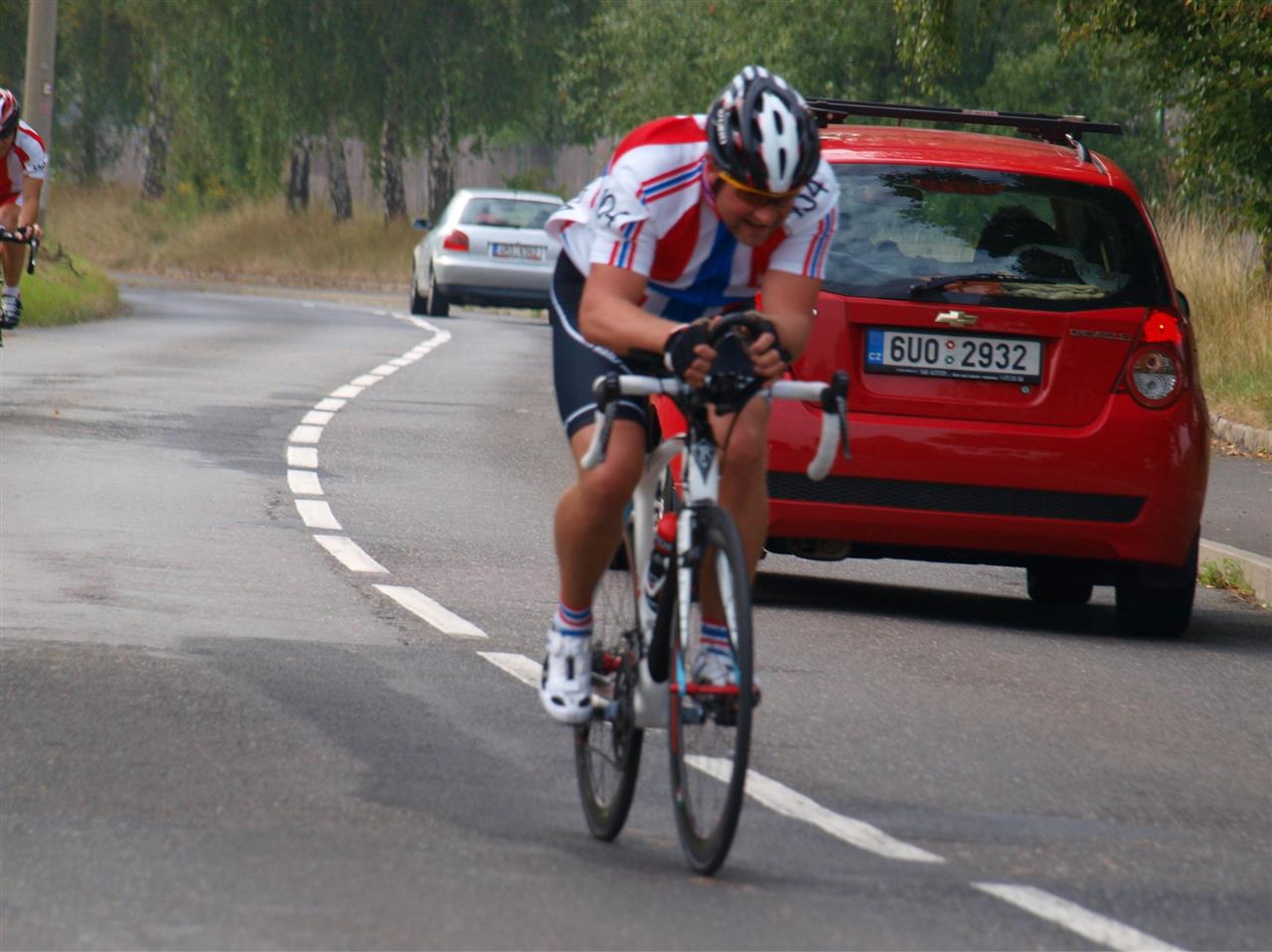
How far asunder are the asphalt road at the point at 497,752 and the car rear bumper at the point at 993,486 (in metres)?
0.39

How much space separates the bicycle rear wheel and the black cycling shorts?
0.48 metres

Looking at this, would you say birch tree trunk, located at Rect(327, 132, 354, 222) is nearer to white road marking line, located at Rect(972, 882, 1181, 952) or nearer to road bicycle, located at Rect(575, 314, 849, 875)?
road bicycle, located at Rect(575, 314, 849, 875)

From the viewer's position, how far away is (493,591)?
9.46 m

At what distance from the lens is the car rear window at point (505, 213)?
32281 mm

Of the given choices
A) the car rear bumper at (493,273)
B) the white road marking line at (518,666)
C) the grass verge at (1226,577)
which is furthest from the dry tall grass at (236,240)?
the white road marking line at (518,666)

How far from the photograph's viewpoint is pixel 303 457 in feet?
46.1

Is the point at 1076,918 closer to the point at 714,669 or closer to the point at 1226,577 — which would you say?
the point at 714,669

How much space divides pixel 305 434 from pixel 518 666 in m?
7.87

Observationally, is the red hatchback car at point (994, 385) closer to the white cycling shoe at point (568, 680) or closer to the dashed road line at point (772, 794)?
the dashed road line at point (772, 794)

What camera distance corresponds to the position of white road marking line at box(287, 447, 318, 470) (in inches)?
538

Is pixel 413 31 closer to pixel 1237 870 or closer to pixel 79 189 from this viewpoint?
pixel 79 189

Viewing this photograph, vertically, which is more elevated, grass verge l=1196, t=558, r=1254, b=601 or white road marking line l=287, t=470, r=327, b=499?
grass verge l=1196, t=558, r=1254, b=601

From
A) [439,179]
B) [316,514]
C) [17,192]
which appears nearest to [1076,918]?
[316,514]

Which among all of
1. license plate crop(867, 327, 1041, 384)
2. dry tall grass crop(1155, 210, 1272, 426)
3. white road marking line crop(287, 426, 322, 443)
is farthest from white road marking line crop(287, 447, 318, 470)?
dry tall grass crop(1155, 210, 1272, 426)
